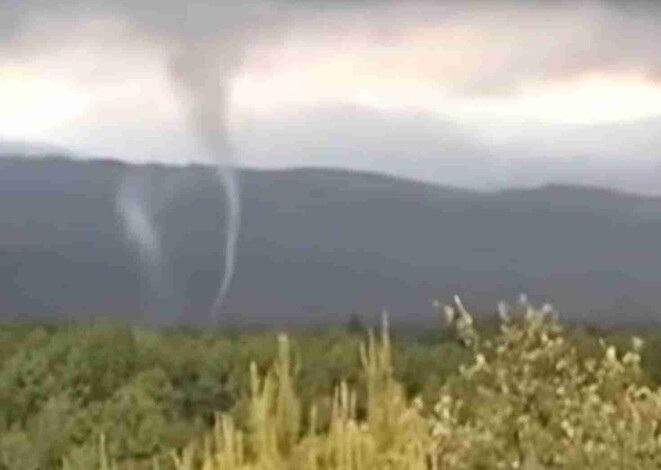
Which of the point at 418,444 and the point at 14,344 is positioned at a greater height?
the point at 14,344

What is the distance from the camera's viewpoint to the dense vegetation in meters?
8.95

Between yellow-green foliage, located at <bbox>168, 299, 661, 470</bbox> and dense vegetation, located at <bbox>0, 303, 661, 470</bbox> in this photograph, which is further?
yellow-green foliage, located at <bbox>168, 299, 661, 470</bbox>

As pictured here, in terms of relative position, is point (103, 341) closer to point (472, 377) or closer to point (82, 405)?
point (82, 405)

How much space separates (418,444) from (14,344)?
2045 centimetres

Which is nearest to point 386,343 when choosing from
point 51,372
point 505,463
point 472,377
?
point 505,463

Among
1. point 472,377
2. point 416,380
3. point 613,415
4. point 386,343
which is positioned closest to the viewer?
point 386,343

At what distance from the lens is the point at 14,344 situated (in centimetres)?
2908

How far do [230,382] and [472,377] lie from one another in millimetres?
12305

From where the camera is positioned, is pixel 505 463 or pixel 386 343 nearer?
pixel 386 343

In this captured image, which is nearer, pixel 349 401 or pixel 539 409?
pixel 349 401

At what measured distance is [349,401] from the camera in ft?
29.3

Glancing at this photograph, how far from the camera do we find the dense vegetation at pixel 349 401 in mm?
8945

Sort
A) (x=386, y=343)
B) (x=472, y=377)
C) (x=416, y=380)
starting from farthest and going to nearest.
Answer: (x=416, y=380)
(x=472, y=377)
(x=386, y=343)

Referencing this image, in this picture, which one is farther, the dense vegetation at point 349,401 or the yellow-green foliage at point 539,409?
the yellow-green foliage at point 539,409
